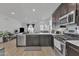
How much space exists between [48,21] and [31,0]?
364 centimetres

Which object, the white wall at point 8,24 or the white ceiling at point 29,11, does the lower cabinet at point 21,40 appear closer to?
the white ceiling at point 29,11

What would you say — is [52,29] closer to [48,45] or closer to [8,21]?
[48,45]

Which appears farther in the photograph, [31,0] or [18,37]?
[18,37]

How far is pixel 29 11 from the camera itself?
5.77 meters

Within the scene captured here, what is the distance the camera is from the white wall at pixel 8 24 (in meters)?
4.51

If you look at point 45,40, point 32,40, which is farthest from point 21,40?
point 45,40

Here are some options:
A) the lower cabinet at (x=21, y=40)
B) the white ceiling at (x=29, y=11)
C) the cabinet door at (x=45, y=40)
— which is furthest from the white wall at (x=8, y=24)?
the cabinet door at (x=45, y=40)

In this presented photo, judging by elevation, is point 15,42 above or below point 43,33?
below

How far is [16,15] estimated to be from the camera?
512cm

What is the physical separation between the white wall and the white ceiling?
0.24m

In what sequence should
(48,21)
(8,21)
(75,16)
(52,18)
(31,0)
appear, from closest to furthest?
(31,0) < (75,16) < (8,21) < (48,21) < (52,18)

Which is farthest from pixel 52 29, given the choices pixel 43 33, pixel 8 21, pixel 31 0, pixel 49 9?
pixel 31 0

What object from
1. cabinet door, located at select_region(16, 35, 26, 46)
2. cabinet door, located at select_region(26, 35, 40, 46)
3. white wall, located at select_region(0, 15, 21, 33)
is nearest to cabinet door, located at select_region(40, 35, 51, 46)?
cabinet door, located at select_region(26, 35, 40, 46)

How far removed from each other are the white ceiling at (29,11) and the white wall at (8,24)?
24 centimetres
